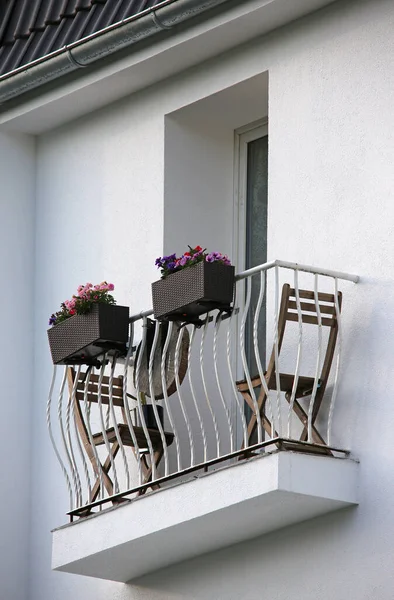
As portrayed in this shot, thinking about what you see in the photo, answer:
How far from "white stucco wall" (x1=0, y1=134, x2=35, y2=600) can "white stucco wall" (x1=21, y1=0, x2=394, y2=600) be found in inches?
3.2

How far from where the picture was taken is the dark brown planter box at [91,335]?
8.16 metres

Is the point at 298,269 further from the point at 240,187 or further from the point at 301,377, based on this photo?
the point at 240,187

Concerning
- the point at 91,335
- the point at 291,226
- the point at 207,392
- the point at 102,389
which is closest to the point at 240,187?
the point at 291,226

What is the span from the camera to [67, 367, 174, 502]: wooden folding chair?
8.46 metres

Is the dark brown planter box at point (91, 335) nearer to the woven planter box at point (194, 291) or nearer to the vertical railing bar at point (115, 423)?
the vertical railing bar at point (115, 423)

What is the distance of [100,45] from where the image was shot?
8.73 metres

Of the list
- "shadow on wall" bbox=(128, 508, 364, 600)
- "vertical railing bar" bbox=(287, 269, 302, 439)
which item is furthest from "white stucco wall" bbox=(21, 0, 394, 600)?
"vertical railing bar" bbox=(287, 269, 302, 439)

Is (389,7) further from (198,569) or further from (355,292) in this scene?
(198,569)

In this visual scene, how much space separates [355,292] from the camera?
309 inches

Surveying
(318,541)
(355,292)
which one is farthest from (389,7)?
(318,541)

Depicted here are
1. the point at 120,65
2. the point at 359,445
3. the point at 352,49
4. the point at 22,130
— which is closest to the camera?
the point at 359,445

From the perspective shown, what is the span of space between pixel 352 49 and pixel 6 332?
121 inches

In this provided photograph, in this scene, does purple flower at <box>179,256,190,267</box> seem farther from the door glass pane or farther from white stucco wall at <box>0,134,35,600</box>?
white stucco wall at <box>0,134,35,600</box>

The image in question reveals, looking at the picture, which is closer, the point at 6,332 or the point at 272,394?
the point at 272,394
